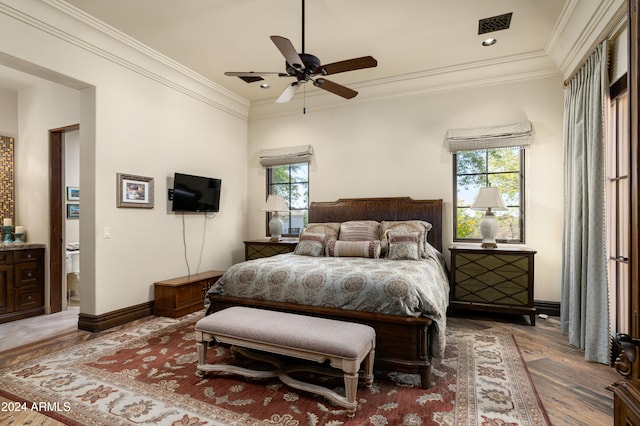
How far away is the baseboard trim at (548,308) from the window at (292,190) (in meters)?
3.44

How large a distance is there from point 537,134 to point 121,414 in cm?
504

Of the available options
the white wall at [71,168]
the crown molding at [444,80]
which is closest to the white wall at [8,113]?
the white wall at [71,168]

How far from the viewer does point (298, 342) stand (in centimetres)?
208

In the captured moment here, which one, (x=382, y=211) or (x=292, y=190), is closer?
(x=382, y=211)

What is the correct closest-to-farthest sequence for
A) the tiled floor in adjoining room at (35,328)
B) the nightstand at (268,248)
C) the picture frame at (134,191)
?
the tiled floor in adjoining room at (35,328)
the picture frame at (134,191)
the nightstand at (268,248)

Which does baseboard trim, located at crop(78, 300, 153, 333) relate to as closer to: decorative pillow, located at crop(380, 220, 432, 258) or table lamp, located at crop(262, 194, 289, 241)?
table lamp, located at crop(262, 194, 289, 241)

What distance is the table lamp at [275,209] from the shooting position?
5070 millimetres

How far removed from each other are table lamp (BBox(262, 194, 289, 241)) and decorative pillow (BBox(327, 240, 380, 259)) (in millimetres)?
1416

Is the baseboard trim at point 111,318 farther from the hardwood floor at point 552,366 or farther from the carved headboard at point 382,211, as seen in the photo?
the carved headboard at point 382,211

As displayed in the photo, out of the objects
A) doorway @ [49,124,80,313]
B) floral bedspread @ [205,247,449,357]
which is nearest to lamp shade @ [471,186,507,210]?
floral bedspread @ [205,247,449,357]

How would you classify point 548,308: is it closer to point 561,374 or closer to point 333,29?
point 561,374

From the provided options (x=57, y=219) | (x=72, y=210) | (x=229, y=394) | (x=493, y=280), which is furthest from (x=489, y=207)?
(x=72, y=210)

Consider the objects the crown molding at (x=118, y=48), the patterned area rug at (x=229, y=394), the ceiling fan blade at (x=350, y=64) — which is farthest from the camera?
the crown molding at (x=118, y=48)

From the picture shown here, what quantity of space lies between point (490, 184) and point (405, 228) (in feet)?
4.63
